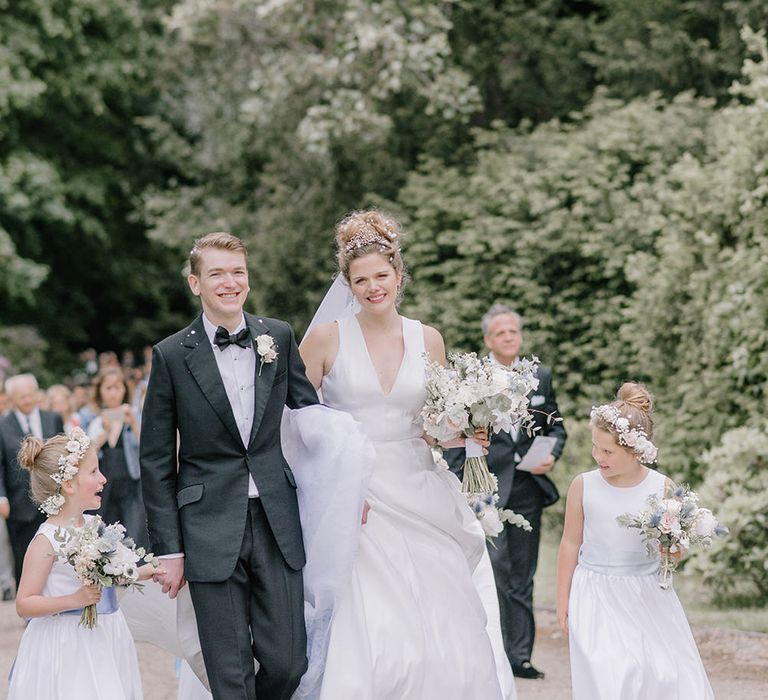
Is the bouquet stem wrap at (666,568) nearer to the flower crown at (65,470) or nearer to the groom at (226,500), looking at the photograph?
the groom at (226,500)

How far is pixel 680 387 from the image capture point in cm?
1099

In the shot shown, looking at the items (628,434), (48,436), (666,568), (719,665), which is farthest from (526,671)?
(48,436)

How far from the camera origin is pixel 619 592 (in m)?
5.59

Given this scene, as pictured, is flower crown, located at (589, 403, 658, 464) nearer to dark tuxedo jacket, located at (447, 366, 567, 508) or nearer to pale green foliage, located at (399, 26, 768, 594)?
dark tuxedo jacket, located at (447, 366, 567, 508)

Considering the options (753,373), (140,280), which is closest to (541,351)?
(753,373)

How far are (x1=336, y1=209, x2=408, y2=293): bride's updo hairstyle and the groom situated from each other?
0.65 m

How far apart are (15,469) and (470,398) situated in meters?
5.99

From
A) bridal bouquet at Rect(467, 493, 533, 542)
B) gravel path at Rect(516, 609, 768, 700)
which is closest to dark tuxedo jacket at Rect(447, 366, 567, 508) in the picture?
gravel path at Rect(516, 609, 768, 700)

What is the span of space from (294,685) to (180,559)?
685mm

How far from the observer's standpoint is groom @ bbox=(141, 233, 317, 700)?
5004 mm

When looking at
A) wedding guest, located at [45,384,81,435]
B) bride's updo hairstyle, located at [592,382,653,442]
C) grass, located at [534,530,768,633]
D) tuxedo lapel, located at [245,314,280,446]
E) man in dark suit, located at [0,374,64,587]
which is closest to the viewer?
tuxedo lapel, located at [245,314,280,446]

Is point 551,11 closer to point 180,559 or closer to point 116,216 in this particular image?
point 116,216

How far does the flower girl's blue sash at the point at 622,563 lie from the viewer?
5641 millimetres

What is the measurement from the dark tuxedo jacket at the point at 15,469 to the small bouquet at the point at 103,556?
500 cm
